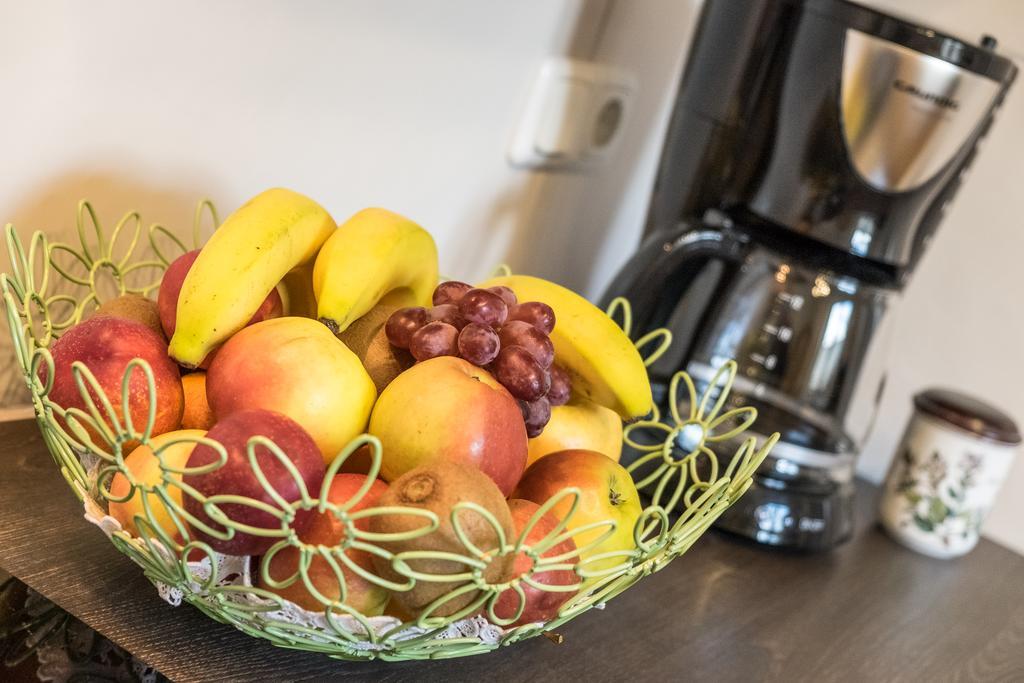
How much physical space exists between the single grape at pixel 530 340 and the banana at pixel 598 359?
0.06 m

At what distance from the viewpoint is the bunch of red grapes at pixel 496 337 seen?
20.7 inches

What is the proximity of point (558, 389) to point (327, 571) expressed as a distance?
7.4 inches

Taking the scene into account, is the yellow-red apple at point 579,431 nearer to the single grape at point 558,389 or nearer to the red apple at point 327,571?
the single grape at point 558,389

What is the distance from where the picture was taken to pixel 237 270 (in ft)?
1.67

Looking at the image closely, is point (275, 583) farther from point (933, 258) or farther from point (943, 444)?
point (933, 258)

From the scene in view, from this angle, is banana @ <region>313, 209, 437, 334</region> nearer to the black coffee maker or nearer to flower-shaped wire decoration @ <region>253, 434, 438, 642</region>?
flower-shaped wire decoration @ <region>253, 434, 438, 642</region>

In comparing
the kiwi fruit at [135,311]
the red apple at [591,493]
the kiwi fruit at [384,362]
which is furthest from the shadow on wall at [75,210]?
the red apple at [591,493]

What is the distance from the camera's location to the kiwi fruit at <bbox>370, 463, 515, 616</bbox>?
1.39 feet

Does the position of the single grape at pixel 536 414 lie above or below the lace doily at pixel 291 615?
above

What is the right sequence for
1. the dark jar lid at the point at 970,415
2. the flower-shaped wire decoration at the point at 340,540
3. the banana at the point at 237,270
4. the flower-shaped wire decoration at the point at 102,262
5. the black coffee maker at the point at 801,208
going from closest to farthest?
the flower-shaped wire decoration at the point at 340,540, the banana at the point at 237,270, the flower-shaped wire decoration at the point at 102,262, the black coffee maker at the point at 801,208, the dark jar lid at the point at 970,415

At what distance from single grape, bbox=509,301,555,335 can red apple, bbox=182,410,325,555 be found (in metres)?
0.16

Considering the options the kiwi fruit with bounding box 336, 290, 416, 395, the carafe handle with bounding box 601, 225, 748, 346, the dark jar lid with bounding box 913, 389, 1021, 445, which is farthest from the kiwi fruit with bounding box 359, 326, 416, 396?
the dark jar lid with bounding box 913, 389, 1021, 445

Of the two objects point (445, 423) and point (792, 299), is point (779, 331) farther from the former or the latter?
point (445, 423)

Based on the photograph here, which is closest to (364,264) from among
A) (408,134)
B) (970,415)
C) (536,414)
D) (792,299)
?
(536,414)
